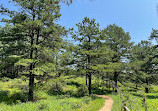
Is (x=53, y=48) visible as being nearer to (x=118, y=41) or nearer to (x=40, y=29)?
(x=40, y=29)

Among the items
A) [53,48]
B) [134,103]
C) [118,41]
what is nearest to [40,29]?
[53,48]

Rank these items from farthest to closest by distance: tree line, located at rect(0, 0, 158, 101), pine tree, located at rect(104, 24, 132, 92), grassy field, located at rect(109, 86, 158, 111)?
pine tree, located at rect(104, 24, 132, 92)
tree line, located at rect(0, 0, 158, 101)
grassy field, located at rect(109, 86, 158, 111)

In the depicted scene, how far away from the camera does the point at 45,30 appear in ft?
37.6

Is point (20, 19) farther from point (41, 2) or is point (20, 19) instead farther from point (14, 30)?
point (41, 2)

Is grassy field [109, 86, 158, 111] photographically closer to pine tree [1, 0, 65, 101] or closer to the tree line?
the tree line

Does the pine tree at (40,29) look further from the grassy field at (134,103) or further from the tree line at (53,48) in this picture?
the grassy field at (134,103)

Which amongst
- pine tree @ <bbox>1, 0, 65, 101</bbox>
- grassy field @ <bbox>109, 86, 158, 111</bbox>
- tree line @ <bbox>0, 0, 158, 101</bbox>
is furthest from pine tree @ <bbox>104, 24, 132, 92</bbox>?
pine tree @ <bbox>1, 0, 65, 101</bbox>

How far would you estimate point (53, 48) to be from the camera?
12039 millimetres

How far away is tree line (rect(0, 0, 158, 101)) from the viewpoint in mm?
10633

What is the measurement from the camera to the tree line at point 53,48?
10.6 metres

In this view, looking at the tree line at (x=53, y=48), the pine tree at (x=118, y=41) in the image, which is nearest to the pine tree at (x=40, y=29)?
the tree line at (x=53, y=48)

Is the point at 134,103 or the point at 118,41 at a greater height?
the point at 118,41

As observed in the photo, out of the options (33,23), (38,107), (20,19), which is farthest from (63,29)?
(38,107)

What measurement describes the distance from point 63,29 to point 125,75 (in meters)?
16.6
